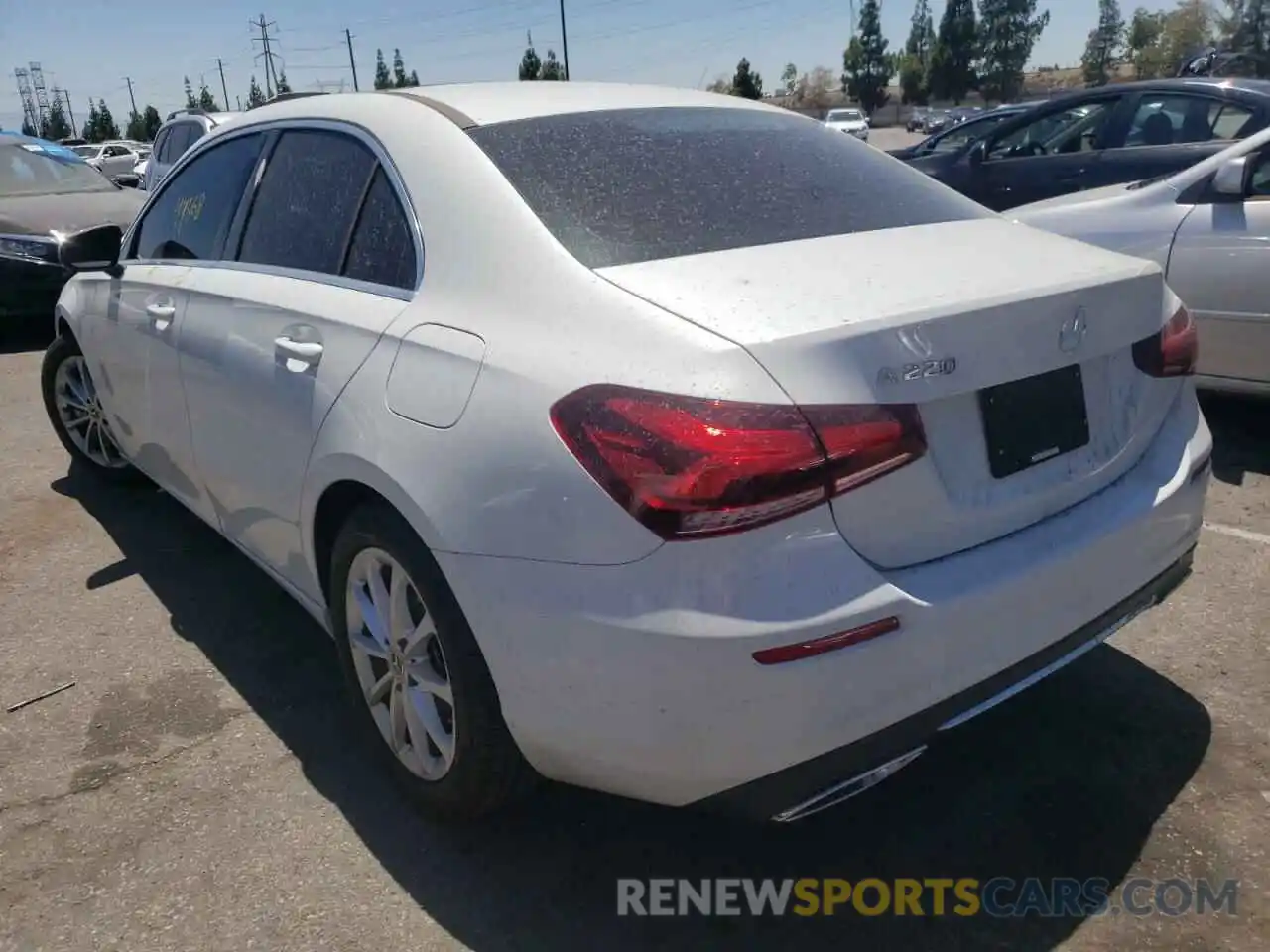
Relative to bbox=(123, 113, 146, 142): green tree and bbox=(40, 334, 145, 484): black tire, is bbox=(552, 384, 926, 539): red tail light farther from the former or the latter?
bbox=(123, 113, 146, 142): green tree

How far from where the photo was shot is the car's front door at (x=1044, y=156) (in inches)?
320

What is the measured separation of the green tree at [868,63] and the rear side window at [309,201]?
88.7m

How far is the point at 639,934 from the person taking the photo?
227 centimetres

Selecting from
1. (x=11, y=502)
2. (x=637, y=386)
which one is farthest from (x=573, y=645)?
(x=11, y=502)

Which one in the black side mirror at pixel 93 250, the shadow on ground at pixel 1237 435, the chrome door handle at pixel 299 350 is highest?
the black side mirror at pixel 93 250

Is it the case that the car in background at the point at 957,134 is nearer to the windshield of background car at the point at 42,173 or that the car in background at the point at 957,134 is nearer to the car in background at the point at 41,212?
the car in background at the point at 41,212

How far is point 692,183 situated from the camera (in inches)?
101

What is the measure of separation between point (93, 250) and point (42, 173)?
23.4 feet

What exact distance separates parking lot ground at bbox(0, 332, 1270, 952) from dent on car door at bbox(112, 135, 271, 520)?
2.32 feet

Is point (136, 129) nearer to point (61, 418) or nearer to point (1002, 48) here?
point (1002, 48)

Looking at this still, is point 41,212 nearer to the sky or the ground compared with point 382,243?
nearer to the ground

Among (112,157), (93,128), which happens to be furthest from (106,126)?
(112,157)

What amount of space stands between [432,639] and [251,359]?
1.07m

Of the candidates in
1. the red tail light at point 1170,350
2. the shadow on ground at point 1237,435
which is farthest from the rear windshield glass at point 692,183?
the shadow on ground at point 1237,435
